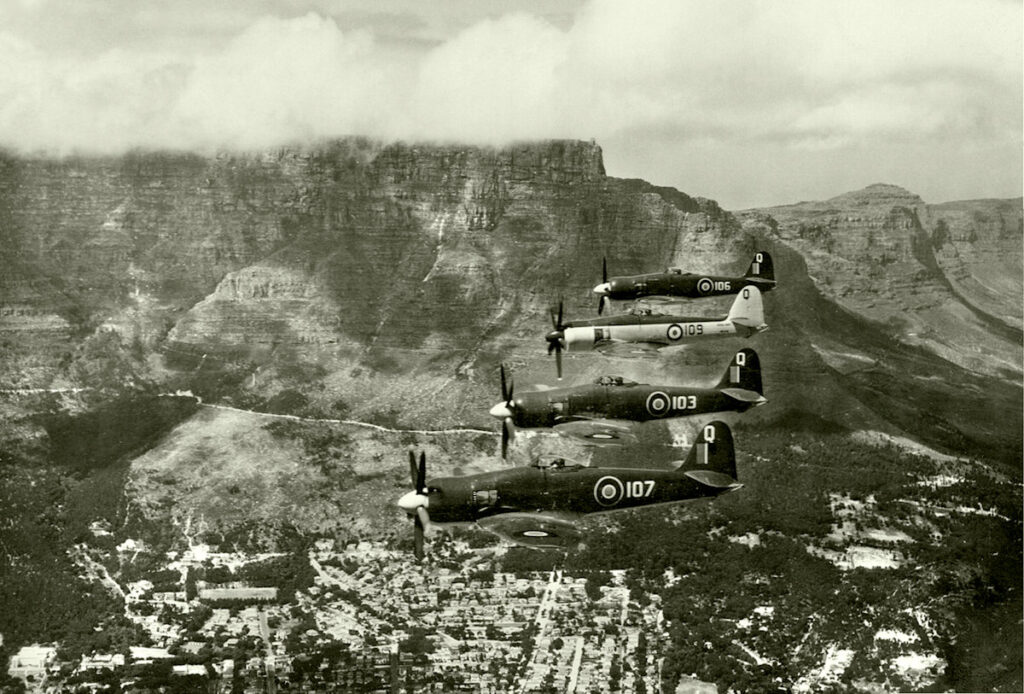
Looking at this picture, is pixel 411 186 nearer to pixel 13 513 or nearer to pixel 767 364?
pixel 767 364

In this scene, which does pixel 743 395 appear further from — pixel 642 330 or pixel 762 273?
pixel 762 273

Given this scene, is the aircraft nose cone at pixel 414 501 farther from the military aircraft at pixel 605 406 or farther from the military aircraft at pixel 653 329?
the military aircraft at pixel 653 329

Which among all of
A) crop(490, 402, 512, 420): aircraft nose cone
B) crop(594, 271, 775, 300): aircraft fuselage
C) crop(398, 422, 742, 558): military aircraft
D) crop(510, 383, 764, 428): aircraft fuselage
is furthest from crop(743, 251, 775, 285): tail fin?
crop(490, 402, 512, 420): aircraft nose cone

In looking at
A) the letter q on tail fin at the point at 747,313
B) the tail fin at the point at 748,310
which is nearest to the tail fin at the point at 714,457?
the letter q on tail fin at the point at 747,313

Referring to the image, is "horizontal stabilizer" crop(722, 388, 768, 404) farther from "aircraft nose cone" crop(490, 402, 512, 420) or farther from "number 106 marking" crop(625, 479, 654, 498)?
"aircraft nose cone" crop(490, 402, 512, 420)

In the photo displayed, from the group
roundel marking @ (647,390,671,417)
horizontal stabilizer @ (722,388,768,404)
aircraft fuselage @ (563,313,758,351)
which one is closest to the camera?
roundel marking @ (647,390,671,417)

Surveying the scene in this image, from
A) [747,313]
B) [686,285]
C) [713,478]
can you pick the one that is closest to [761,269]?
[686,285]
